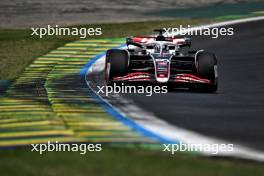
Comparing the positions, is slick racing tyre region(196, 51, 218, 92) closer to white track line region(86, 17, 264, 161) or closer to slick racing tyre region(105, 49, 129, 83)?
slick racing tyre region(105, 49, 129, 83)

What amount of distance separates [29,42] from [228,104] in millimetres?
14005

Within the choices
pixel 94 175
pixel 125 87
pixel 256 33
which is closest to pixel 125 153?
pixel 94 175

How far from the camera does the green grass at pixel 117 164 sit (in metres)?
7.42

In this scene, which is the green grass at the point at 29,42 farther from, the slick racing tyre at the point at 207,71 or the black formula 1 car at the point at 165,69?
the slick racing tyre at the point at 207,71

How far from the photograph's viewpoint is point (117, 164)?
7.75 metres

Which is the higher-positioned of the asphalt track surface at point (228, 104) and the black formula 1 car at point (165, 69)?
the black formula 1 car at point (165, 69)

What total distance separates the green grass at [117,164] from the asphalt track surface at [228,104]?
1.33m

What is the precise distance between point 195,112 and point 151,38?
5.22m

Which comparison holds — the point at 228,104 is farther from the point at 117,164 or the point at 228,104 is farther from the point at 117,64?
the point at 117,164

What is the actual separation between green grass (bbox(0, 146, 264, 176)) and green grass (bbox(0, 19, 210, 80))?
36.7ft

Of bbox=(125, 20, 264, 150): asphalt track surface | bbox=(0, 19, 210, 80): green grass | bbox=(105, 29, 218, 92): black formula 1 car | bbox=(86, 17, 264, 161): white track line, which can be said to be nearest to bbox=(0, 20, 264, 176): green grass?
bbox=(86, 17, 264, 161): white track line

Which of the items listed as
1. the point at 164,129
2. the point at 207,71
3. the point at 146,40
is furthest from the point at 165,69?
the point at 164,129

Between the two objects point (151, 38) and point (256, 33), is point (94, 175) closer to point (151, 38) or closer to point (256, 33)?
point (151, 38)

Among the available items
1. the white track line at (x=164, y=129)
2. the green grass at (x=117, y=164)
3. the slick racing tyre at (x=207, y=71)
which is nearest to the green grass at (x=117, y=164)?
the green grass at (x=117, y=164)
